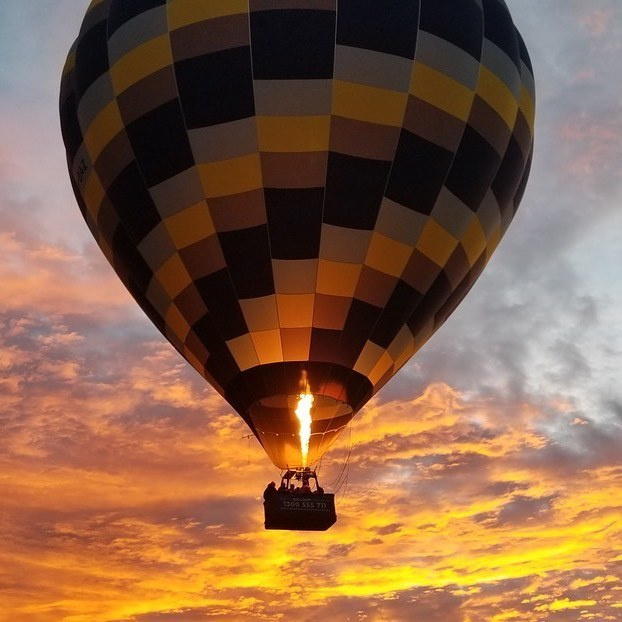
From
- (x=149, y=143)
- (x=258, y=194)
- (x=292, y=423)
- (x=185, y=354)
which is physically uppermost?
(x=149, y=143)

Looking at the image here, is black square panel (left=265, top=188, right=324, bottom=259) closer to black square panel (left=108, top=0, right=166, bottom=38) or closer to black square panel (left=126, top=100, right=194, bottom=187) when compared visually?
black square panel (left=126, top=100, right=194, bottom=187)

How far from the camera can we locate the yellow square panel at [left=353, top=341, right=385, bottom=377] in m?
16.9

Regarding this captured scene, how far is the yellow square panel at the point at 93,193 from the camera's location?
18.1 m

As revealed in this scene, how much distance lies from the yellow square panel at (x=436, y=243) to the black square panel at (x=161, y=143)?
388 cm

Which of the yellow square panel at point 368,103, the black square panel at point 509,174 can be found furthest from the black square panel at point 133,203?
the black square panel at point 509,174

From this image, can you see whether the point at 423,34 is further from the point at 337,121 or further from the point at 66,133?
the point at 66,133

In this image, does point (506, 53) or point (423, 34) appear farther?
point (506, 53)

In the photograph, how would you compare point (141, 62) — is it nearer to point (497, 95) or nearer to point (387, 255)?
point (387, 255)

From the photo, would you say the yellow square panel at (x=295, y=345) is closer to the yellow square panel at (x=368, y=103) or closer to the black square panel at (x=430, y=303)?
the black square panel at (x=430, y=303)

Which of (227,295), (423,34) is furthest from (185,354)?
(423,34)

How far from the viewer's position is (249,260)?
647 inches

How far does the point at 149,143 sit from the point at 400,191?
4040mm

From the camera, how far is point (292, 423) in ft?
54.9

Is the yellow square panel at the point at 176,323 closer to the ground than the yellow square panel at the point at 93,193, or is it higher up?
closer to the ground
